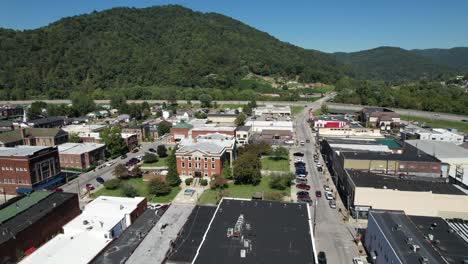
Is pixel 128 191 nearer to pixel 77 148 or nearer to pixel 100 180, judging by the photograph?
pixel 100 180

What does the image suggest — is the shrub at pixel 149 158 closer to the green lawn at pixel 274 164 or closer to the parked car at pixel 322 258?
the green lawn at pixel 274 164

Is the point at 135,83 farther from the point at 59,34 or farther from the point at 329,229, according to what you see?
the point at 329,229

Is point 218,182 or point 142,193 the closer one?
point 142,193

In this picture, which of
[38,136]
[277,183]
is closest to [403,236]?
[277,183]

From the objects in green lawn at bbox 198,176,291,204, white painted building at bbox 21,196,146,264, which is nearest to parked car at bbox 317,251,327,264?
green lawn at bbox 198,176,291,204

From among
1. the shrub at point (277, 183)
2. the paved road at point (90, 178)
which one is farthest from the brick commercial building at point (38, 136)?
the shrub at point (277, 183)

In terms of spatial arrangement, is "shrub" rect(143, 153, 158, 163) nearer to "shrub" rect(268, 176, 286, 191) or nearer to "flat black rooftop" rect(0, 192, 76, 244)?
"flat black rooftop" rect(0, 192, 76, 244)

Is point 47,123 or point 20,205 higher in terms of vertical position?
point 47,123

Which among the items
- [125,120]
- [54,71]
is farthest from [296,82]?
[54,71]
